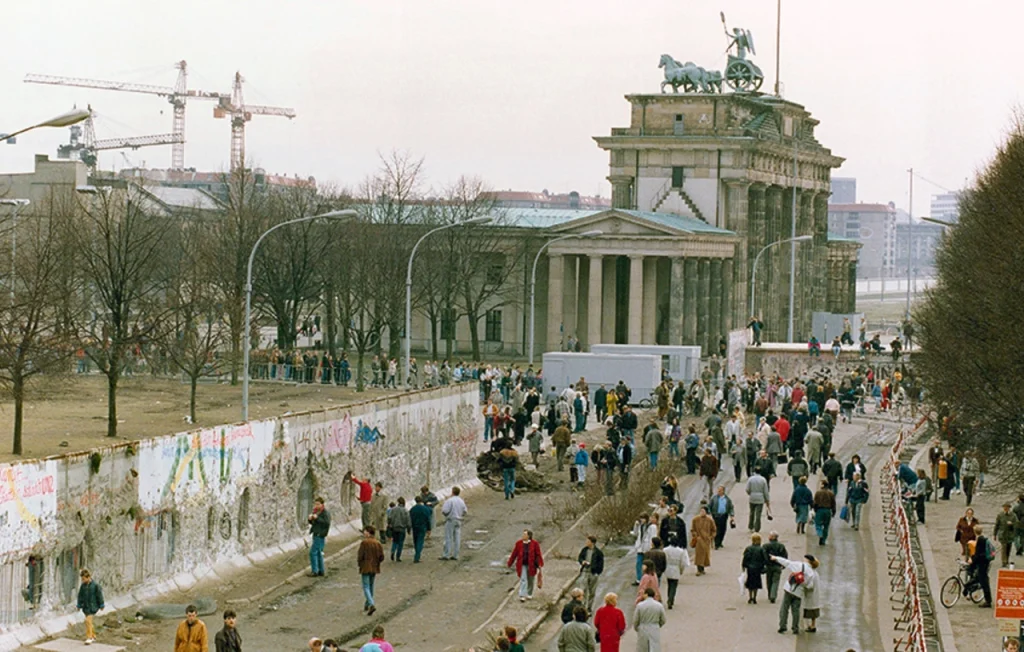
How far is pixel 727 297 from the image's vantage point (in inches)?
4021

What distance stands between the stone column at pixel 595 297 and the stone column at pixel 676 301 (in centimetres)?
371

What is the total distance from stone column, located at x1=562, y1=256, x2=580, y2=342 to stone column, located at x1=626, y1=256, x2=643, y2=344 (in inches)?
147

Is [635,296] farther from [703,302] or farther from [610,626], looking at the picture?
[610,626]

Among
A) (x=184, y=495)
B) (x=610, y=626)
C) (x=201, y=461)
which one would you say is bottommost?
(x=610, y=626)

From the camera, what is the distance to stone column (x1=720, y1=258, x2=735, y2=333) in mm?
101688

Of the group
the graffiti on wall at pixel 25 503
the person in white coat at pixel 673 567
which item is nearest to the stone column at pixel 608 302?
the person in white coat at pixel 673 567

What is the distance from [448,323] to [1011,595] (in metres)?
72.2

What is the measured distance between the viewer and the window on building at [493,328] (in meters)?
98.1

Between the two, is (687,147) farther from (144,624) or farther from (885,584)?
(144,624)

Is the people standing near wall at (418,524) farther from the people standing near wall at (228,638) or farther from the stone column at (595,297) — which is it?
the stone column at (595,297)

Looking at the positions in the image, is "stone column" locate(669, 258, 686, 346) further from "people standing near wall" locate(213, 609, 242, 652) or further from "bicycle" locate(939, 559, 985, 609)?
"people standing near wall" locate(213, 609, 242, 652)

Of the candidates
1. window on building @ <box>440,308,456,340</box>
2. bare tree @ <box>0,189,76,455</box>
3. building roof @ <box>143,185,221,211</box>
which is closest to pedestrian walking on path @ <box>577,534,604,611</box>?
bare tree @ <box>0,189,76,455</box>

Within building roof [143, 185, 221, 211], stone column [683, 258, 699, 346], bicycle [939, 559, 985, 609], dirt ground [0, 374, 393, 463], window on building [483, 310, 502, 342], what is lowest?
bicycle [939, 559, 985, 609]

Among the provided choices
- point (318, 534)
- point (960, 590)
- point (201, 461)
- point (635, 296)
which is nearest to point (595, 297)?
point (635, 296)
